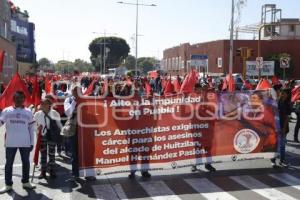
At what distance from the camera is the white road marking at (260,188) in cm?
830

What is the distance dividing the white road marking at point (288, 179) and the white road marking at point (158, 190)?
7.13 ft

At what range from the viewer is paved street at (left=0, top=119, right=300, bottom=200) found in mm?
8398

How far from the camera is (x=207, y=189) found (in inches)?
348

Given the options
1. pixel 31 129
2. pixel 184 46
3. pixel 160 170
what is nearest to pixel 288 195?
pixel 160 170

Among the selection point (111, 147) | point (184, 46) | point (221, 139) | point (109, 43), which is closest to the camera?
point (111, 147)

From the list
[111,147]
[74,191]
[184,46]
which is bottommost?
[74,191]

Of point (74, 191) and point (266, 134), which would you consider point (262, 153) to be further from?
point (74, 191)

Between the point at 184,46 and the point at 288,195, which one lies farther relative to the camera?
the point at 184,46

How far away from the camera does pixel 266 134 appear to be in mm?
10617

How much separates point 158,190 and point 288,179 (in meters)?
2.54

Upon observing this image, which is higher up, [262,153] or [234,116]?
[234,116]

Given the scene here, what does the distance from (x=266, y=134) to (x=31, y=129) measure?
4.73 m

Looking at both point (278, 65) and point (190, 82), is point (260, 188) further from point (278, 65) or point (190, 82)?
point (278, 65)

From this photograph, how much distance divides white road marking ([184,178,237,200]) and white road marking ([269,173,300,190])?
1325 mm
